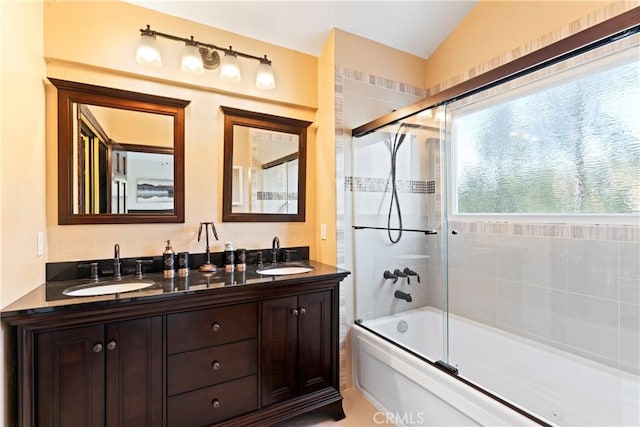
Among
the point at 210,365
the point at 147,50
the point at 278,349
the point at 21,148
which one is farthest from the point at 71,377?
the point at 147,50

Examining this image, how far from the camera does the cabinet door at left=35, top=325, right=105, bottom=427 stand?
126 centimetres

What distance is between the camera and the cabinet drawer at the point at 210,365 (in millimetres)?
Answer: 1514

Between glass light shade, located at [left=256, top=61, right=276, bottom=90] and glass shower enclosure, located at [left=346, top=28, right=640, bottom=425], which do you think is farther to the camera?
glass light shade, located at [left=256, top=61, right=276, bottom=90]

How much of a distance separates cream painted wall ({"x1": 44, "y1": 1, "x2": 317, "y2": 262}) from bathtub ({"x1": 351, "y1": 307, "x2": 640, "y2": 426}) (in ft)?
3.12

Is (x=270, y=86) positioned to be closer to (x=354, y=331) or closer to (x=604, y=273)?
(x=354, y=331)

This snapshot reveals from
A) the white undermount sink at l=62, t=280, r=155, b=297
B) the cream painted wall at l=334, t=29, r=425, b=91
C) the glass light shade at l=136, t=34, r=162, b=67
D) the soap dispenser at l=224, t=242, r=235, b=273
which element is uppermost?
the cream painted wall at l=334, t=29, r=425, b=91

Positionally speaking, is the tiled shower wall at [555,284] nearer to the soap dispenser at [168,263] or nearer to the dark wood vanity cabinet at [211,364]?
the dark wood vanity cabinet at [211,364]

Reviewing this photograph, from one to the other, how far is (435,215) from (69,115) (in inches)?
98.3

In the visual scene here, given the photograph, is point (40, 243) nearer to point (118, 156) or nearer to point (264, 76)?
point (118, 156)

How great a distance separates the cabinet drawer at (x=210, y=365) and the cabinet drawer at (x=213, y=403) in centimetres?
4

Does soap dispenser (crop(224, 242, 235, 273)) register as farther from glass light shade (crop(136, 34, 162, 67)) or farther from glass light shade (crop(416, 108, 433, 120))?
glass light shade (crop(416, 108, 433, 120))

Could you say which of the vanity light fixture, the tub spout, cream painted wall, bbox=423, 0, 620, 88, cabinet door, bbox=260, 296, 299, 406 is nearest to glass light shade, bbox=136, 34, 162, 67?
the vanity light fixture

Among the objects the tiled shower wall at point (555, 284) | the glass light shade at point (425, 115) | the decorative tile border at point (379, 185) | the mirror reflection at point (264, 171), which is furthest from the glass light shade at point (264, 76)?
the tiled shower wall at point (555, 284)

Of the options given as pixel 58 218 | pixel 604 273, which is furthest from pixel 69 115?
pixel 604 273
